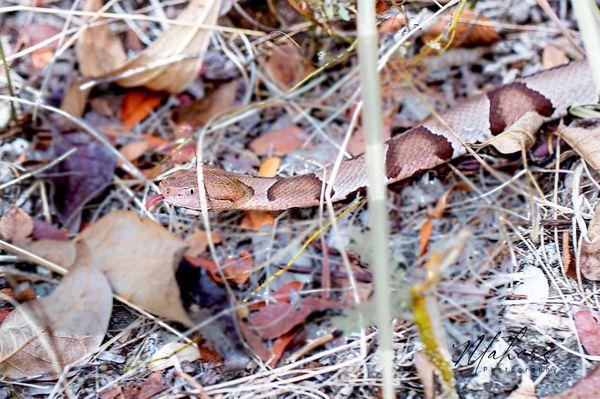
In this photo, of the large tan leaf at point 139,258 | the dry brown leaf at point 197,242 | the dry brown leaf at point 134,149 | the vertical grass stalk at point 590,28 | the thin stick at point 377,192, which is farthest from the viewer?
the dry brown leaf at point 134,149

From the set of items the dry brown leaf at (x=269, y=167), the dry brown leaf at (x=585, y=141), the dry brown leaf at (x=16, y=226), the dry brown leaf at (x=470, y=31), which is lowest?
the dry brown leaf at (x=16, y=226)

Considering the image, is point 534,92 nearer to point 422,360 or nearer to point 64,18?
point 422,360

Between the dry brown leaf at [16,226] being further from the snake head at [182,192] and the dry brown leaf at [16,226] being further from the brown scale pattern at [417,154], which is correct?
the brown scale pattern at [417,154]

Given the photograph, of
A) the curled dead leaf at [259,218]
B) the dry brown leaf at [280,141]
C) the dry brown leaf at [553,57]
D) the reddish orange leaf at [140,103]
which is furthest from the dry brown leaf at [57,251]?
the dry brown leaf at [553,57]

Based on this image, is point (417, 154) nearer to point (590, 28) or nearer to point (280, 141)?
point (280, 141)

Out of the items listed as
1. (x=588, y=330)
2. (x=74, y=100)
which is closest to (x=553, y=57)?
(x=588, y=330)

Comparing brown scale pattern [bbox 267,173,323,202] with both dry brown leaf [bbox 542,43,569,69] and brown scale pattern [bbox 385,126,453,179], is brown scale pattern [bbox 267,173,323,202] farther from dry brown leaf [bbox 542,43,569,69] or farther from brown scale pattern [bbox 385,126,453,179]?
dry brown leaf [bbox 542,43,569,69]

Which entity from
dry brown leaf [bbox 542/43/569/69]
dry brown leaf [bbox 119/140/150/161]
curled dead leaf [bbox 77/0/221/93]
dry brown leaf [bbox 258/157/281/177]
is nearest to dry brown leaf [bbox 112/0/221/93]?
curled dead leaf [bbox 77/0/221/93]
